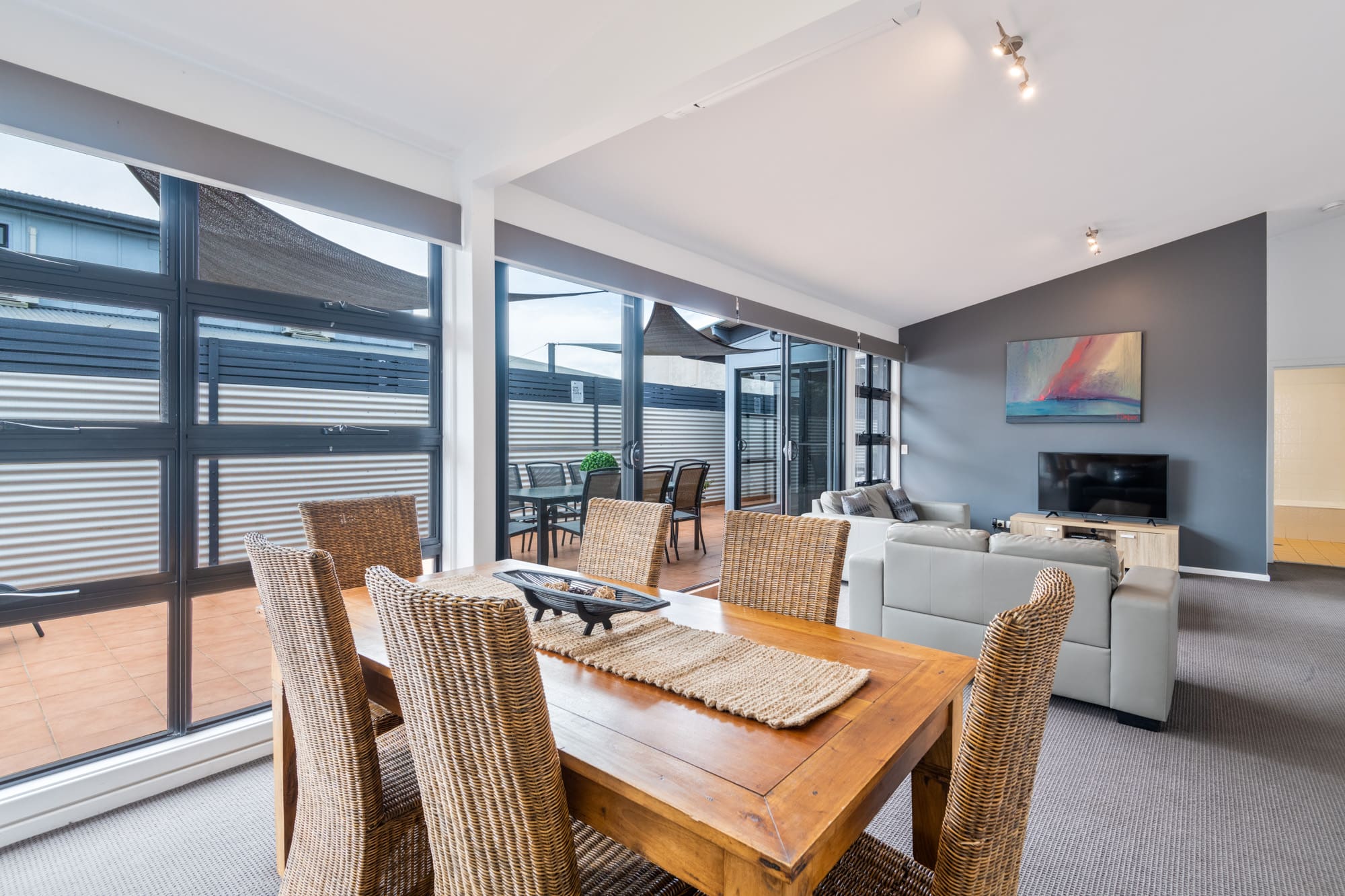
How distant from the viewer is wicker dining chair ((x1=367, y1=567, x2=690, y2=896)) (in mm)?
834

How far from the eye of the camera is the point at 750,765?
3.08 ft

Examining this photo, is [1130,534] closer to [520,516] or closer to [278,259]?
[520,516]

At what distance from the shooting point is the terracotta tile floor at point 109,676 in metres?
1.96

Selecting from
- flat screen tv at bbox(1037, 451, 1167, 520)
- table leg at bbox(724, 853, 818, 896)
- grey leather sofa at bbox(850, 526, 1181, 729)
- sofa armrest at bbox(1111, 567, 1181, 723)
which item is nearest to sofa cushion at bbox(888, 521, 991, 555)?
grey leather sofa at bbox(850, 526, 1181, 729)

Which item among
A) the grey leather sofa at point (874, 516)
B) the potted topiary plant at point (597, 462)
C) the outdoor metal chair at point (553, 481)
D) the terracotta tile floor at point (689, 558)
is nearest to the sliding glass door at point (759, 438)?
the terracotta tile floor at point (689, 558)

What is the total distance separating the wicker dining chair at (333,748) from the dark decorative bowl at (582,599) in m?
0.47

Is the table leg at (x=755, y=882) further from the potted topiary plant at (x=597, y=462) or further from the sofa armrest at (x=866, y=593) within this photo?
the potted topiary plant at (x=597, y=462)

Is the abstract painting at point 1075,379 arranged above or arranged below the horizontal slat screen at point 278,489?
above

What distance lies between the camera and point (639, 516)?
2.22 m

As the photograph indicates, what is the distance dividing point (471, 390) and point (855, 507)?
3.28 meters

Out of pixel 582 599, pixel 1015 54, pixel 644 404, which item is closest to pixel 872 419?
pixel 644 404

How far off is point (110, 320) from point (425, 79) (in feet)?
4.53

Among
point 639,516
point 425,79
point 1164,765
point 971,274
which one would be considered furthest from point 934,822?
point 971,274

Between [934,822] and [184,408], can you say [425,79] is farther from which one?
[934,822]
